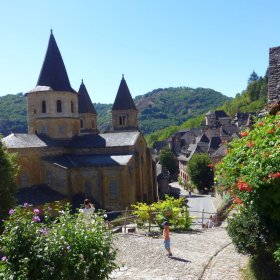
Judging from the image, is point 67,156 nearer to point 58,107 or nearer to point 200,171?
point 58,107

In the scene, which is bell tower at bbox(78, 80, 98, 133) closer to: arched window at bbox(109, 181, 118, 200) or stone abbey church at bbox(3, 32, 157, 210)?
stone abbey church at bbox(3, 32, 157, 210)

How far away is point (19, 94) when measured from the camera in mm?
179875

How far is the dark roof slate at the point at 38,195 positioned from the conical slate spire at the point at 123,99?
17302mm

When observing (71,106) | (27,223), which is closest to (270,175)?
(27,223)

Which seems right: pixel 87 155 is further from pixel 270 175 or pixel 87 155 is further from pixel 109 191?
pixel 270 175

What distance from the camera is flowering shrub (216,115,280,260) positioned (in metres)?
7.77

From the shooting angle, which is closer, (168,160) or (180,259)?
(180,259)

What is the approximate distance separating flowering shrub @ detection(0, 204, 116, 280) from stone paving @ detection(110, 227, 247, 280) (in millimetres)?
2204

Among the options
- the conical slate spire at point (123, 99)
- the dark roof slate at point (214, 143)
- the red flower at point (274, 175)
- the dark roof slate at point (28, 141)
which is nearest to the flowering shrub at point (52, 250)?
the red flower at point (274, 175)

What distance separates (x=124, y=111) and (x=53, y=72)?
469 inches

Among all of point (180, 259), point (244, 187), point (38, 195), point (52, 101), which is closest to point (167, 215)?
point (180, 259)

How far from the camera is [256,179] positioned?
773 cm

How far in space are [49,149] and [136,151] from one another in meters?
8.27

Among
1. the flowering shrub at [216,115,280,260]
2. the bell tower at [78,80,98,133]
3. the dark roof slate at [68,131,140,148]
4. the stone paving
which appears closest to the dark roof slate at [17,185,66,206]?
the dark roof slate at [68,131,140,148]
